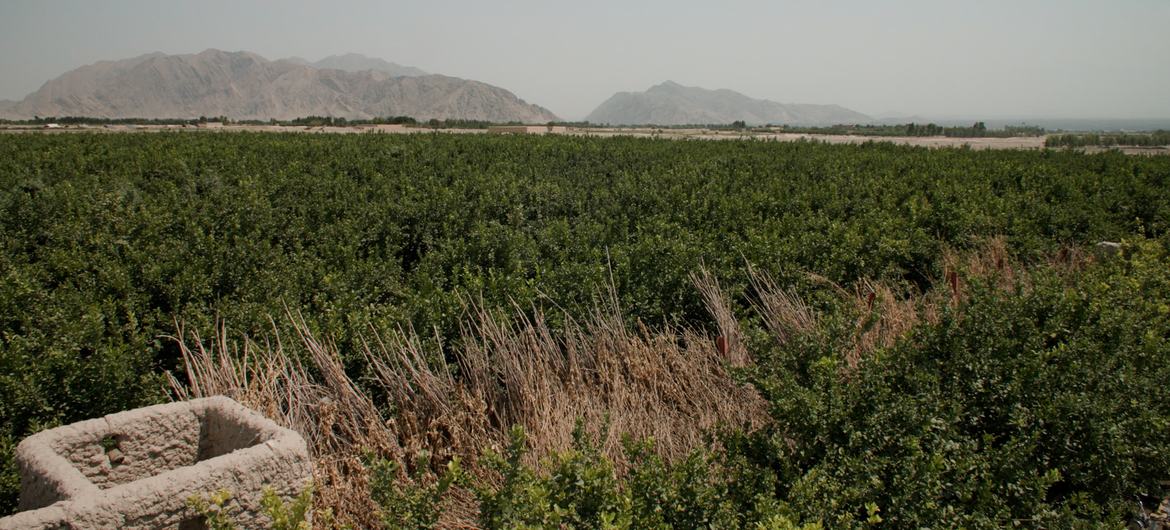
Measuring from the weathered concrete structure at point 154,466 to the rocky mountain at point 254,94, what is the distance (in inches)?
6496

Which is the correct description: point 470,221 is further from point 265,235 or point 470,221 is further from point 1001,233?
point 1001,233

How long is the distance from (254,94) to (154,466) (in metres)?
189

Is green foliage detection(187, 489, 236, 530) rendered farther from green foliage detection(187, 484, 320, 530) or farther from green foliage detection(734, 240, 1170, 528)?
green foliage detection(734, 240, 1170, 528)

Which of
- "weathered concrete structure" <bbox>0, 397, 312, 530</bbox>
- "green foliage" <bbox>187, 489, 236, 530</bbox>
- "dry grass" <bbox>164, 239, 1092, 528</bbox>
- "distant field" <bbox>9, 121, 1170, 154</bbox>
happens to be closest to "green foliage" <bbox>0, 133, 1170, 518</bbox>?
"dry grass" <bbox>164, 239, 1092, 528</bbox>

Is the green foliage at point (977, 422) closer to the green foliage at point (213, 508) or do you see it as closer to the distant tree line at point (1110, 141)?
the green foliage at point (213, 508)

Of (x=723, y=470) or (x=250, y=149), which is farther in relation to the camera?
(x=250, y=149)

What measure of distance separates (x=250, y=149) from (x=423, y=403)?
68.4 feet

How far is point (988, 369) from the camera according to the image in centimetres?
458

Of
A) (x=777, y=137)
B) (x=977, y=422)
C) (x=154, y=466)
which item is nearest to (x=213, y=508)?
(x=154, y=466)

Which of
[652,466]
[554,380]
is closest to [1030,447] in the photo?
[652,466]

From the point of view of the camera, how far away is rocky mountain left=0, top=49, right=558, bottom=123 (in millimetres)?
150250

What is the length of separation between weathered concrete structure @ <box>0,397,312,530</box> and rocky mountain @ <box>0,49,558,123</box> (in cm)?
16499

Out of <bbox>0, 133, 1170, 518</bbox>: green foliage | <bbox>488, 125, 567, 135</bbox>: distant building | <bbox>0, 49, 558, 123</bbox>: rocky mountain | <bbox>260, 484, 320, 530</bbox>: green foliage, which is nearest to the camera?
<bbox>260, 484, 320, 530</bbox>: green foliage

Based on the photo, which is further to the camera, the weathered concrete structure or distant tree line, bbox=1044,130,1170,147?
distant tree line, bbox=1044,130,1170,147
